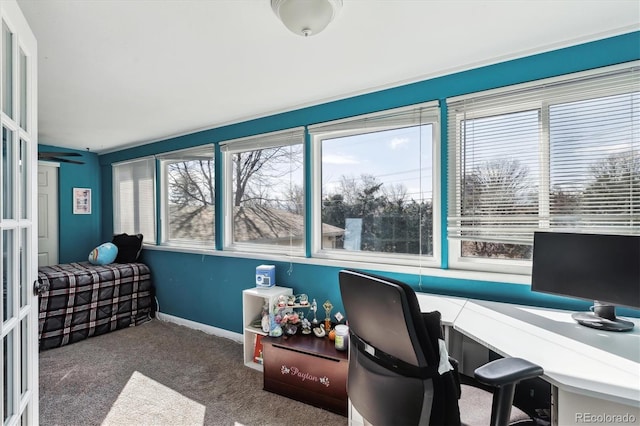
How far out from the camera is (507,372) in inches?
42.2

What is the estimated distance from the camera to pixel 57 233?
4.37 m

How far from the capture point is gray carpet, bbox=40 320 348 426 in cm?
206

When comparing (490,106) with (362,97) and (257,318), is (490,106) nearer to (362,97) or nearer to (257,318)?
(362,97)

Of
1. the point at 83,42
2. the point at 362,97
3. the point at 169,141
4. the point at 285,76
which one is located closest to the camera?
the point at 83,42

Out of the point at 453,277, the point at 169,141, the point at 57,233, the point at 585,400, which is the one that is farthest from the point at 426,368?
the point at 57,233

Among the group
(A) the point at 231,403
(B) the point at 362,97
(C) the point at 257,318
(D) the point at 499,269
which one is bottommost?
(A) the point at 231,403

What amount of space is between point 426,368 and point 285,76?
6.44 ft

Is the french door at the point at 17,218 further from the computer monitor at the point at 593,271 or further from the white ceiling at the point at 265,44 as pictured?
the computer monitor at the point at 593,271

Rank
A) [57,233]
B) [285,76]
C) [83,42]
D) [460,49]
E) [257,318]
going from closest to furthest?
[83,42], [460,49], [285,76], [257,318], [57,233]

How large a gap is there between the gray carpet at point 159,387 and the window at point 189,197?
46.1 inches

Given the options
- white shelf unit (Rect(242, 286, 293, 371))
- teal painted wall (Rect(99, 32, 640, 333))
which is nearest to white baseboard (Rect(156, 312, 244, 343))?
teal painted wall (Rect(99, 32, 640, 333))

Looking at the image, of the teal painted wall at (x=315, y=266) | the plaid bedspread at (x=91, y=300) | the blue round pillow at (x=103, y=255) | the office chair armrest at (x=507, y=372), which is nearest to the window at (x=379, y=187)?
the teal painted wall at (x=315, y=266)

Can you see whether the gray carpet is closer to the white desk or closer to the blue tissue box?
the blue tissue box

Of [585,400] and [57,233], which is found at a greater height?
[57,233]
